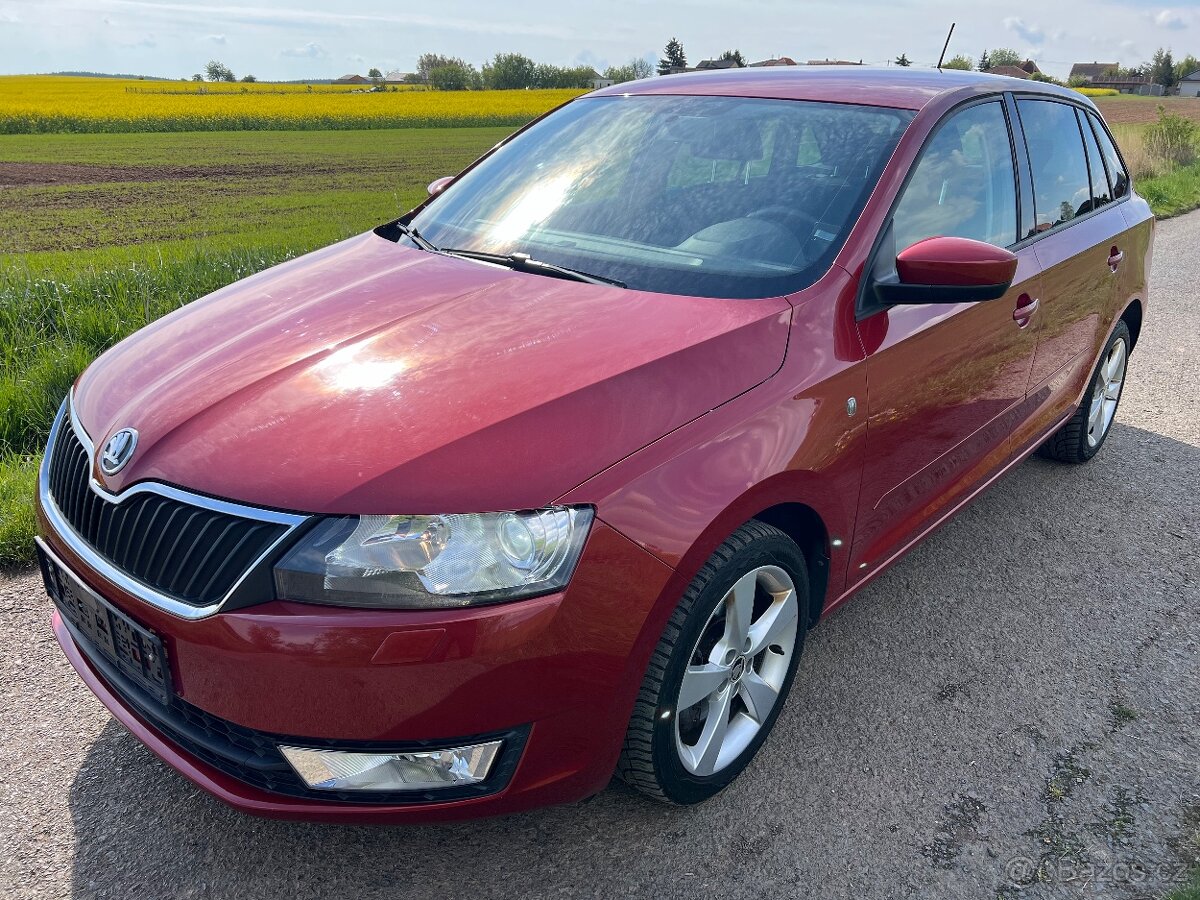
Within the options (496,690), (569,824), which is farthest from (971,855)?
(496,690)

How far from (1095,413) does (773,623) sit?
2.86 metres

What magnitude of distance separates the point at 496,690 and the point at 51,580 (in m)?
1.24

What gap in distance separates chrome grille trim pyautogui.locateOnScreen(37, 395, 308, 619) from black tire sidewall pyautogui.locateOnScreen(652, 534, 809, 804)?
0.85m

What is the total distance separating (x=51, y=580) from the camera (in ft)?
7.28

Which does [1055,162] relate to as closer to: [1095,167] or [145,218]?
[1095,167]

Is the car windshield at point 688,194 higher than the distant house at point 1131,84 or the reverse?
the reverse

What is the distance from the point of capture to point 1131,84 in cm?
10112

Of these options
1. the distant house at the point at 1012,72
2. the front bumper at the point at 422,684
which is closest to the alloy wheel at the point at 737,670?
the front bumper at the point at 422,684

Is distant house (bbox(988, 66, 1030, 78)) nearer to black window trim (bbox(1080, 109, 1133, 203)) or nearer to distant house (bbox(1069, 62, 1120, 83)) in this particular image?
black window trim (bbox(1080, 109, 1133, 203))

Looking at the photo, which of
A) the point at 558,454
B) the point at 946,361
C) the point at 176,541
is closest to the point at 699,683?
the point at 558,454

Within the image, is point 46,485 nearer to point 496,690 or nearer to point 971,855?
point 496,690

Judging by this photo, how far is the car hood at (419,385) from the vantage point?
1747 millimetres

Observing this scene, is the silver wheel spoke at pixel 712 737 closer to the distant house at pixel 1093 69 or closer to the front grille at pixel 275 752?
the front grille at pixel 275 752

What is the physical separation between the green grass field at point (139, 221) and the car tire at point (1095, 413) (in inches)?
172
